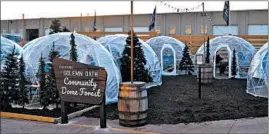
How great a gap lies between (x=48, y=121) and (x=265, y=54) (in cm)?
997

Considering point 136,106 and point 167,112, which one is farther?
point 167,112

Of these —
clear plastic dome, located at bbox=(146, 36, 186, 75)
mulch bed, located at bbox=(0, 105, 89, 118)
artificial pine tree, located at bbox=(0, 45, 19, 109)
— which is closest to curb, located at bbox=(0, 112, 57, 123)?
mulch bed, located at bbox=(0, 105, 89, 118)

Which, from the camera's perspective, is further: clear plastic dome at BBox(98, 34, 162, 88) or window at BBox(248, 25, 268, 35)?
window at BBox(248, 25, 268, 35)

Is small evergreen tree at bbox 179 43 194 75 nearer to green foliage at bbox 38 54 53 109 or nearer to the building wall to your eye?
green foliage at bbox 38 54 53 109

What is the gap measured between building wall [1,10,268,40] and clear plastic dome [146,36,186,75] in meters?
18.7

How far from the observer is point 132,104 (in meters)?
7.75

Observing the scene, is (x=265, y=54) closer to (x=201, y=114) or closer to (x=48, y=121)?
(x=201, y=114)

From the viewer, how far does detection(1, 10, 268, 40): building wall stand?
41.7 meters

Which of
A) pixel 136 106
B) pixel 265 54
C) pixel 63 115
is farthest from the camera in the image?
pixel 265 54

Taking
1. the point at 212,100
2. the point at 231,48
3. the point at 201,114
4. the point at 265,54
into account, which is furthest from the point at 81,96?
the point at 231,48

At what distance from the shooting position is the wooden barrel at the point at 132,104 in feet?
25.4

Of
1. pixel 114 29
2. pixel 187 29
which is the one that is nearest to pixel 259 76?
pixel 187 29

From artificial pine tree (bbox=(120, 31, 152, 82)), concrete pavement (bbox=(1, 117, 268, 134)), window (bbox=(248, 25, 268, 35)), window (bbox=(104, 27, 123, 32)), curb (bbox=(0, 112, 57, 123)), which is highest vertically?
window (bbox=(104, 27, 123, 32))

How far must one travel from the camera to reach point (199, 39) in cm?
2705
